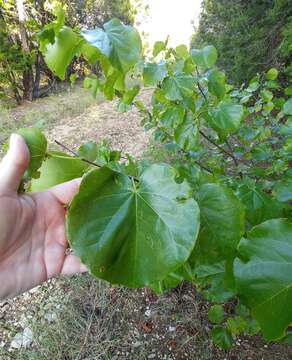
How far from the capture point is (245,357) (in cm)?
132

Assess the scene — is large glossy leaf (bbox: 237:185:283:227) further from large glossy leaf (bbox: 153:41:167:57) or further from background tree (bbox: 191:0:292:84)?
background tree (bbox: 191:0:292:84)

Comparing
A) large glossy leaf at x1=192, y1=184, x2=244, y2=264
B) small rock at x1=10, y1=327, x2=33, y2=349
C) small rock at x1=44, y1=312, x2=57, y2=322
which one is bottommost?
small rock at x1=10, y1=327, x2=33, y2=349

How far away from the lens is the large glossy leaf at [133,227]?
19.8 inches

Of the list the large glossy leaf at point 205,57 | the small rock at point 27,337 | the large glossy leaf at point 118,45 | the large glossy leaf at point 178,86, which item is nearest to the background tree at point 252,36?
the large glossy leaf at point 205,57

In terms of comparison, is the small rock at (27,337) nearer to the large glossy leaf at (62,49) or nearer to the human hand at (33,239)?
the human hand at (33,239)

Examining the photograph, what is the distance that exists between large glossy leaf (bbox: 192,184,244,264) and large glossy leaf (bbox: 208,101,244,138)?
1.15ft

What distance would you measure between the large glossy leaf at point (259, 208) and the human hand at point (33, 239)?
44 cm

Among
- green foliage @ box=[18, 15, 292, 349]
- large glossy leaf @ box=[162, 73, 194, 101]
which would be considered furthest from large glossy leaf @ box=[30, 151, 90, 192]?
large glossy leaf @ box=[162, 73, 194, 101]

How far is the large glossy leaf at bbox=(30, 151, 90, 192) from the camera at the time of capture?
2.31ft

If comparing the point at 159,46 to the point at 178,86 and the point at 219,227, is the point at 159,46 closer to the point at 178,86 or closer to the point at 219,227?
the point at 178,86

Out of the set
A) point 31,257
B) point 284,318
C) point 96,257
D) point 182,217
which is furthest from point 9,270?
point 284,318

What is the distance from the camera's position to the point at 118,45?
1.95ft

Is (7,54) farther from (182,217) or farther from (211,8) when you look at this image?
(182,217)

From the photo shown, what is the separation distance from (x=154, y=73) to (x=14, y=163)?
1.50 feet
